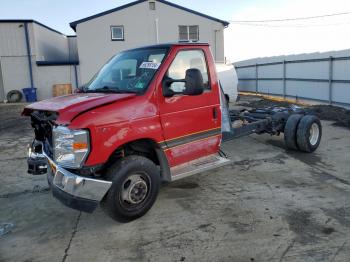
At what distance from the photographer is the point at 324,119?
40.9 feet

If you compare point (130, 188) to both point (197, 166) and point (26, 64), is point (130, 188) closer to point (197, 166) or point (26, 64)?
point (197, 166)

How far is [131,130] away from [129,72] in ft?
3.86

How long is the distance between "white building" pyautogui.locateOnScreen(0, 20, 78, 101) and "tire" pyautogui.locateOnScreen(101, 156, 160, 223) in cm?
2302

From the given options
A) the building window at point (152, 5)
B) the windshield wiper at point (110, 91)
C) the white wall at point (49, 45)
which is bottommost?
the windshield wiper at point (110, 91)

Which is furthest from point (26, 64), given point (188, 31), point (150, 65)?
point (150, 65)

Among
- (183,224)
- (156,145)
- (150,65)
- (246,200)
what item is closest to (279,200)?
(246,200)

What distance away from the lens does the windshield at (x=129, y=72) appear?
4859mm

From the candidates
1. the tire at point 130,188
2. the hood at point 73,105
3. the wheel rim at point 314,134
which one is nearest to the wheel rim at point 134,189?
the tire at point 130,188

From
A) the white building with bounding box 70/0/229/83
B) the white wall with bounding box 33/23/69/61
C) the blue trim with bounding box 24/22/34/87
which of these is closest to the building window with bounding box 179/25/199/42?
the white building with bounding box 70/0/229/83

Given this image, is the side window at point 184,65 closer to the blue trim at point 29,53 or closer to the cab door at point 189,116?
the cab door at point 189,116

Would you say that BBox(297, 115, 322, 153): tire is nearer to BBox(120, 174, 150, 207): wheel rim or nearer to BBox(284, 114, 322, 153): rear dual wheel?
BBox(284, 114, 322, 153): rear dual wheel

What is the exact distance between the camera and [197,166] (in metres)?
5.32

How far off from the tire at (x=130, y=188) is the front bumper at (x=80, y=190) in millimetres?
173

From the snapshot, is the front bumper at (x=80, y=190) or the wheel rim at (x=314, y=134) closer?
the front bumper at (x=80, y=190)
